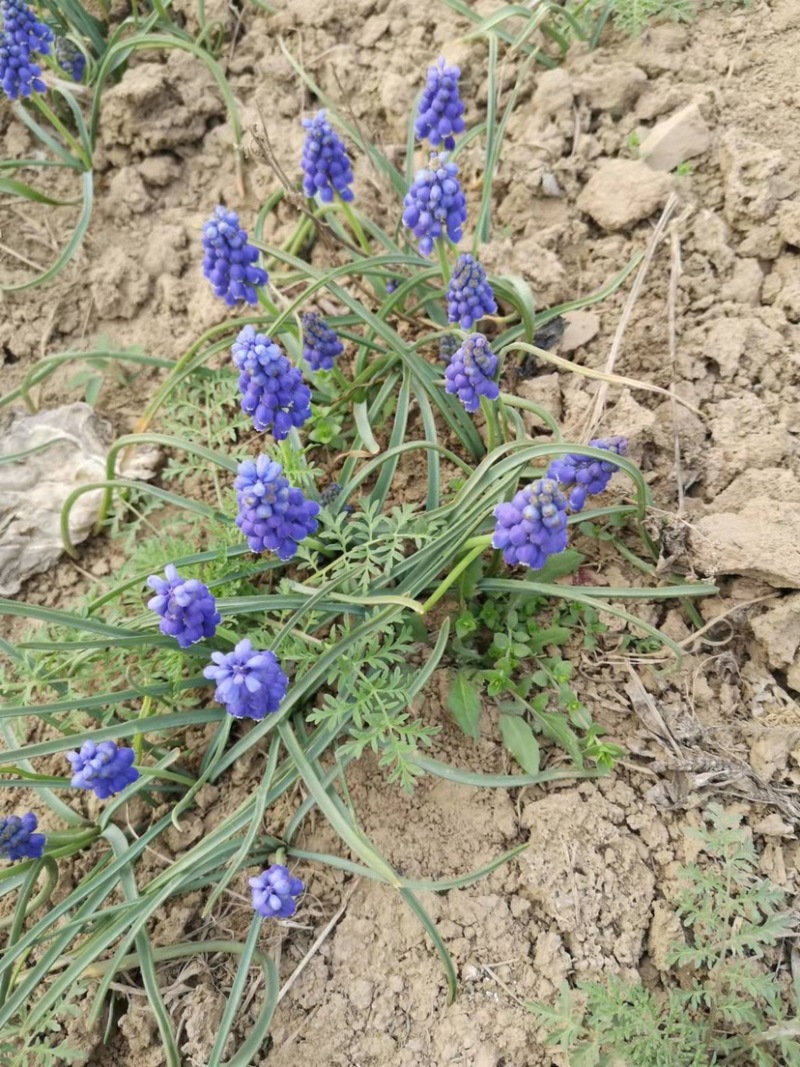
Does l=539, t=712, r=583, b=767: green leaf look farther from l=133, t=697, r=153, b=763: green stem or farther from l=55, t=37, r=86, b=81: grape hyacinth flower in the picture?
l=55, t=37, r=86, b=81: grape hyacinth flower

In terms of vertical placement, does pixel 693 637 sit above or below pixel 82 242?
below

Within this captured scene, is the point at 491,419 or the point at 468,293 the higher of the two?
the point at 468,293

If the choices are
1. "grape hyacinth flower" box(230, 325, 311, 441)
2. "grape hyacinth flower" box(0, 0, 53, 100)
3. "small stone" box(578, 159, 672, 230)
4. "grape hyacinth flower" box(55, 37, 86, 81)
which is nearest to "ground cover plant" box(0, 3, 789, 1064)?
"grape hyacinth flower" box(230, 325, 311, 441)

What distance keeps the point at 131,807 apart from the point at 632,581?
2.06 m

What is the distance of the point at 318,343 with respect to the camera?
321cm

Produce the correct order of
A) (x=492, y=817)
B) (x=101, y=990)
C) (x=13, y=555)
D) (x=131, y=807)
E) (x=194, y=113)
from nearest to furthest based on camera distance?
(x=101, y=990), (x=492, y=817), (x=131, y=807), (x=13, y=555), (x=194, y=113)

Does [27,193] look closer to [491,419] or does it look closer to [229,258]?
[229,258]

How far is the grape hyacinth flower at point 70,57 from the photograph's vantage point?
442 cm

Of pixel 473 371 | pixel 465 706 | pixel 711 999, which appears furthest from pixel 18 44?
pixel 711 999

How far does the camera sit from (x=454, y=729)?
9.63ft

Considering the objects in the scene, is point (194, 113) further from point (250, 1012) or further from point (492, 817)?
point (250, 1012)

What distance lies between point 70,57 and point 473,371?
3.40 metres

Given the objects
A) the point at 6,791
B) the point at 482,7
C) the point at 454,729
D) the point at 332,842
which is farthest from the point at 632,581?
the point at 482,7

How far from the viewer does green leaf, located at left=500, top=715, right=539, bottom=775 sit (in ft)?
9.04
